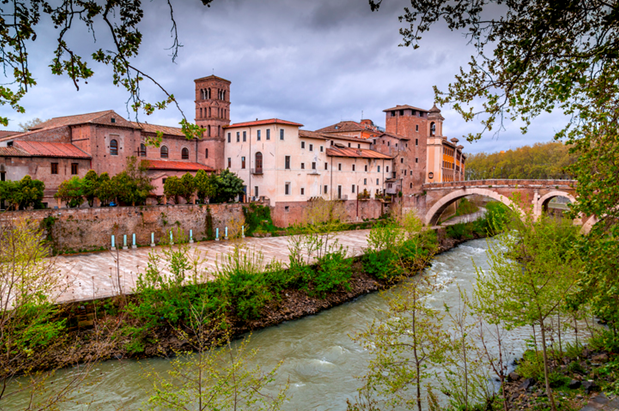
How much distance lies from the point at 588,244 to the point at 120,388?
1114 centimetres

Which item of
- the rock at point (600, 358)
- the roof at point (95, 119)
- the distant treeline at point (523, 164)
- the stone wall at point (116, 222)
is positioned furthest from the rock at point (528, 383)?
the distant treeline at point (523, 164)

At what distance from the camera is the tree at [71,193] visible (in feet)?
73.4

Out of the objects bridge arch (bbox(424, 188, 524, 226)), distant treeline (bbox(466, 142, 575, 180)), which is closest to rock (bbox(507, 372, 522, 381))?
bridge arch (bbox(424, 188, 524, 226))

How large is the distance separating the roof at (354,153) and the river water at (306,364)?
20.1m

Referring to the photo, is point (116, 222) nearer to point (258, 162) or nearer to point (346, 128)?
point (258, 162)

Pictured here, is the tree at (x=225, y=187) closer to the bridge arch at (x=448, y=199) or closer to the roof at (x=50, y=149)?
the roof at (x=50, y=149)

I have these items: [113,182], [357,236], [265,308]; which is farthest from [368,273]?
[113,182]

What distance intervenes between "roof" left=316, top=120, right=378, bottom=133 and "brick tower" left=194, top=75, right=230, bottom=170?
14176 mm

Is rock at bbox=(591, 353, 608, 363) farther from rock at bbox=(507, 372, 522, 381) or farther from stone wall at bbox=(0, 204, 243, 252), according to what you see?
stone wall at bbox=(0, 204, 243, 252)

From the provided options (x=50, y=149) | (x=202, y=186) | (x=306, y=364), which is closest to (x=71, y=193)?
(x=50, y=149)

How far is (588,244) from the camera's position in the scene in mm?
4773

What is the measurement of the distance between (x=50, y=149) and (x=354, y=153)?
24454 mm

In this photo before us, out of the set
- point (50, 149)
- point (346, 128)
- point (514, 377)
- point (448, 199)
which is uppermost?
point (346, 128)

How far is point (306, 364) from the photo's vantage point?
12.2m
